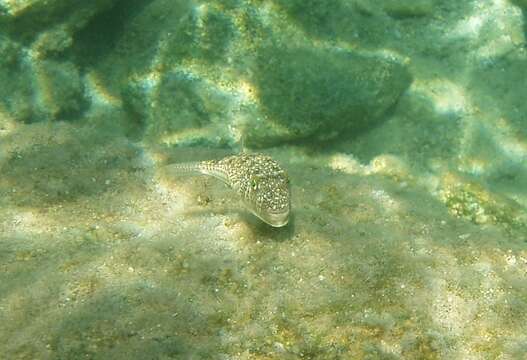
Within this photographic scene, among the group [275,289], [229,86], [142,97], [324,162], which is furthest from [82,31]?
[275,289]

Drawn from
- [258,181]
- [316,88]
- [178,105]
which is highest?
[258,181]

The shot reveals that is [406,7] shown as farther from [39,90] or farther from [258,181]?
[39,90]

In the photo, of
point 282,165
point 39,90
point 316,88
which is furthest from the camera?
point 39,90

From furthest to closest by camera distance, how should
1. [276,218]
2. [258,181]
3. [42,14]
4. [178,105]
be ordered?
1. [178,105]
2. [42,14]
3. [258,181]
4. [276,218]

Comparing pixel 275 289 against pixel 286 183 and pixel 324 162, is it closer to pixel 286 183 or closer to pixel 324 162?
pixel 286 183

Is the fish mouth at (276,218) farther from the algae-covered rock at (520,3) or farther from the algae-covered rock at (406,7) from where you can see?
the algae-covered rock at (520,3)

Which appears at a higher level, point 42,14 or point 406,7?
point 42,14

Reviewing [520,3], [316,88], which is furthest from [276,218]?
[520,3]
